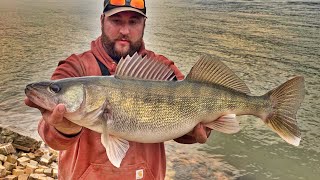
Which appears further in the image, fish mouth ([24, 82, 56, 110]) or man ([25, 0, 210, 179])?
man ([25, 0, 210, 179])

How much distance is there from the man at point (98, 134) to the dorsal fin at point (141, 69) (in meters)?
0.39

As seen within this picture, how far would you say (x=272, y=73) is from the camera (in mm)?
15008

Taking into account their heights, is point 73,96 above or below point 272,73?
above

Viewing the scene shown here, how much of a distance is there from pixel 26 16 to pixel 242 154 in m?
26.0

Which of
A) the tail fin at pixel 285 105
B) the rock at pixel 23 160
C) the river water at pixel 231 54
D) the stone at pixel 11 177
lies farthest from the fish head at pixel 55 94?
the river water at pixel 231 54

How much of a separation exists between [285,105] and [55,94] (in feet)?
6.22

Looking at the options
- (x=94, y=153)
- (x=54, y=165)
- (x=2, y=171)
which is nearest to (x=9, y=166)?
(x=2, y=171)

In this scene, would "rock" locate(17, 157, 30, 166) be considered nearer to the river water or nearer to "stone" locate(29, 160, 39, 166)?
"stone" locate(29, 160, 39, 166)

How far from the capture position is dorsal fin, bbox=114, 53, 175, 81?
2984mm

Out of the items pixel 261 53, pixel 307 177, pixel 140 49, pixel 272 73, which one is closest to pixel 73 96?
pixel 140 49

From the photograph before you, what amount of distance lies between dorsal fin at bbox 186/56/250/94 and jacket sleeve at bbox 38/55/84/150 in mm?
910

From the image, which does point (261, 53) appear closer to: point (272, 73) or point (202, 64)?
point (272, 73)

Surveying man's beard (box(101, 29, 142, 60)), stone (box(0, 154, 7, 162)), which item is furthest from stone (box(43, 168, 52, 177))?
man's beard (box(101, 29, 142, 60))

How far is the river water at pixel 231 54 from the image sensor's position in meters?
8.84
